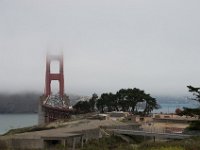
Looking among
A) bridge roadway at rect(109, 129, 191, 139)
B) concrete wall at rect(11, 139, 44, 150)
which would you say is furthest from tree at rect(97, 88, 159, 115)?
concrete wall at rect(11, 139, 44, 150)

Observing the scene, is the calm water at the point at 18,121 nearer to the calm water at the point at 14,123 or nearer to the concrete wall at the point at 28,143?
the calm water at the point at 14,123

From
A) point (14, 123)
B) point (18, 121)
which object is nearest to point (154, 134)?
point (14, 123)

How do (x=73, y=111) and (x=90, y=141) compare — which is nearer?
(x=90, y=141)

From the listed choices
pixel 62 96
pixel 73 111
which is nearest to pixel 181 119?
pixel 73 111

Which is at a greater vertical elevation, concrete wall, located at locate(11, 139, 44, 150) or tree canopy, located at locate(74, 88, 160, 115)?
tree canopy, located at locate(74, 88, 160, 115)

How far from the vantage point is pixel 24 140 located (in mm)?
17469

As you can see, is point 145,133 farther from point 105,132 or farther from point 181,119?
point 181,119

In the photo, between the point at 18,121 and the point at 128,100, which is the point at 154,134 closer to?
the point at 128,100

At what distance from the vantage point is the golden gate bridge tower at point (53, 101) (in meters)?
57.8

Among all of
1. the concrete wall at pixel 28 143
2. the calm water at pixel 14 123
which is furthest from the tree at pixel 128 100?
the concrete wall at pixel 28 143

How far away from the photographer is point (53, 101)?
66.0m

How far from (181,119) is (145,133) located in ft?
37.5

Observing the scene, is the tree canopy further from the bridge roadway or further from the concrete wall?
the concrete wall

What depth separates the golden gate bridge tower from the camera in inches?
2278
